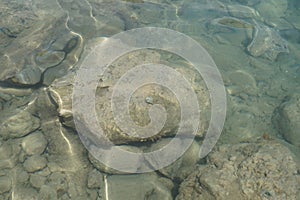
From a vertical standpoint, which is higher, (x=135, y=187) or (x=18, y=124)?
(x=18, y=124)

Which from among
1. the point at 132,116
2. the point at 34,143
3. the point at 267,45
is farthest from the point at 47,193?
the point at 267,45

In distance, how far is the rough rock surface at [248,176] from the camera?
134 inches

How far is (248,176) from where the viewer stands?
3.52 metres

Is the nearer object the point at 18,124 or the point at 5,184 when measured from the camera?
the point at 5,184

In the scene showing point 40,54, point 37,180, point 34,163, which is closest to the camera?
point 37,180

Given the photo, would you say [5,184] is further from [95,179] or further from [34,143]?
[95,179]

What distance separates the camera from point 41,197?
3855 mm

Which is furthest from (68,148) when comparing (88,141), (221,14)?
(221,14)

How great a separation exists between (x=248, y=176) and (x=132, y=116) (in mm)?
1551

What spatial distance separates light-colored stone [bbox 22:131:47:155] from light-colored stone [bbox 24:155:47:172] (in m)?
0.12

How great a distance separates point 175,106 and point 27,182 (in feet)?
7.15

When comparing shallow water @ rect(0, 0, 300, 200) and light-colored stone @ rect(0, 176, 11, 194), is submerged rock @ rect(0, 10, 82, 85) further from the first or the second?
light-colored stone @ rect(0, 176, 11, 194)

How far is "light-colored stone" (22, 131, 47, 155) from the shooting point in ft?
14.0

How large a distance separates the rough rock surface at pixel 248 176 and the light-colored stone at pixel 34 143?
2027mm
